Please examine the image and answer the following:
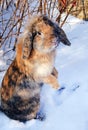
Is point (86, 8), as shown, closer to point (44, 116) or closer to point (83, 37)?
point (83, 37)

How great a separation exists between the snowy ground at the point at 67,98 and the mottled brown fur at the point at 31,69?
0.13 metres

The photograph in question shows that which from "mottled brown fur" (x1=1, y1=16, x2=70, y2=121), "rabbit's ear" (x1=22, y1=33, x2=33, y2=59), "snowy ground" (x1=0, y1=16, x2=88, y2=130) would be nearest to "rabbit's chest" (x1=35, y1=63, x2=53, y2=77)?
"mottled brown fur" (x1=1, y1=16, x2=70, y2=121)

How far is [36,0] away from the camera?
16.6 ft

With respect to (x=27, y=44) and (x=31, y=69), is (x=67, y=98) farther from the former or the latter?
(x=27, y=44)

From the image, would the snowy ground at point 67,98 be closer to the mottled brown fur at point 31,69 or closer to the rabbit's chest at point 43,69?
the mottled brown fur at point 31,69

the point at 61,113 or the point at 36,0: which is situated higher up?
the point at 36,0

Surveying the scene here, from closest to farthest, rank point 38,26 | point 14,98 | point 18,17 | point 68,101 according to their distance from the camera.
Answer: point 38,26, point 14,98, point 68,101, point 18,17

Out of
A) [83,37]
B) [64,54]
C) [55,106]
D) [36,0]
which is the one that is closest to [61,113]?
[55,106]

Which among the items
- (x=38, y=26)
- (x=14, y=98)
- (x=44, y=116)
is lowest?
(x=44, y=116)

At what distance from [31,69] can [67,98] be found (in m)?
0.67

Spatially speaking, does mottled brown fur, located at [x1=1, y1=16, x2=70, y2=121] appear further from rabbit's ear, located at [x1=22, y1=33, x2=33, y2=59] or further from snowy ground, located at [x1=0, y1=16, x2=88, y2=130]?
snowy ground, located at [x1=0, y1=16, x2=88, y2=130]

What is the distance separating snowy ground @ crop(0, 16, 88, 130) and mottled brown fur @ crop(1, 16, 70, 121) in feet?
0.44

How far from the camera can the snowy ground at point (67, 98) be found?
12.6ft

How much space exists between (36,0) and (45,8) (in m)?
0.40
